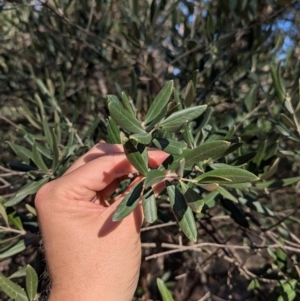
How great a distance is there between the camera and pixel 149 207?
3.35ft

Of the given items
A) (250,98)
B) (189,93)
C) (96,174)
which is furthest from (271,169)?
(96,174)

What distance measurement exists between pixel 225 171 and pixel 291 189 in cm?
184

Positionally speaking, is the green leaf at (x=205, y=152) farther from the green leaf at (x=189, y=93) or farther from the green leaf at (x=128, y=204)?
the green leaf at (x=189, y=93)

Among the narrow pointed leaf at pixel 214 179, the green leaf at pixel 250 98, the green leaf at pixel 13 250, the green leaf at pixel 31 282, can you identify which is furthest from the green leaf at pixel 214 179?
the green leaf at pixel 250 98

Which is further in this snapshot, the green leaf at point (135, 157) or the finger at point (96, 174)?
the finger at point (96, 174)

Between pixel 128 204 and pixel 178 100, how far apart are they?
487mm

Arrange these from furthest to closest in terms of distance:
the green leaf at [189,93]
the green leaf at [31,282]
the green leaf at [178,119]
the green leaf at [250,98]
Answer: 1. the green leaf at [250,98]
2. the green leaf at [189,93]
3. the green leaf at [31,282]
4. the green leaf at [178,119]

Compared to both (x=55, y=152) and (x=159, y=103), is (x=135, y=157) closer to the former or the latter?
(x=159, y=103)

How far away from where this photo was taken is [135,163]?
96 centimetres

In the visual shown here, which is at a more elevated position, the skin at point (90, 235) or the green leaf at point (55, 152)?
the green leaf at point (55, 152)

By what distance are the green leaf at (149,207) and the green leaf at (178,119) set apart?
151 mm

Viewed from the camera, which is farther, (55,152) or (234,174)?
(55,152)

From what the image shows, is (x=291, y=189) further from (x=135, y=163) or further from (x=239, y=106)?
(x=135, y=163)

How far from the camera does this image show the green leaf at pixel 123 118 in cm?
93
